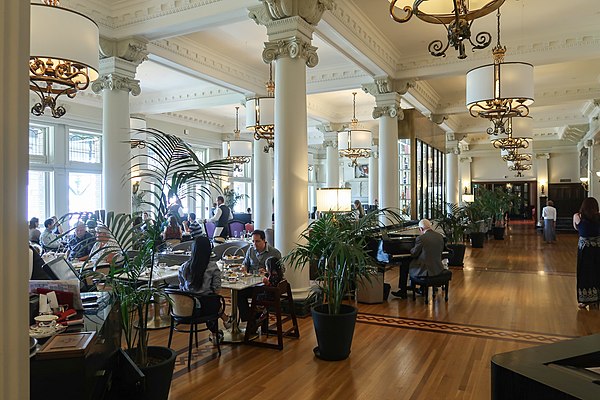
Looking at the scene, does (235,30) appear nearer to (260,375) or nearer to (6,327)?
(260,375)

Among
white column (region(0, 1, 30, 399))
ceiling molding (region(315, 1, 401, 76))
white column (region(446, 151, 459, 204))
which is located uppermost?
ceiling molding (region(315, 1, 401, 76))

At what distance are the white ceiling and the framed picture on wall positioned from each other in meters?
12.7

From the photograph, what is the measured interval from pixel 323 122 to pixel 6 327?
50.2 feet

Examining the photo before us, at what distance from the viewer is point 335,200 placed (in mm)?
6637

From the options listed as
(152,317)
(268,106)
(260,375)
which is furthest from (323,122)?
(260,375)

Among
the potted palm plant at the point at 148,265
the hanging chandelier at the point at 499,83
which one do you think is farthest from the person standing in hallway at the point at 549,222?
the potted palm plant at the point at 148,265

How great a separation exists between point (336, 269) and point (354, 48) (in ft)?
15.4

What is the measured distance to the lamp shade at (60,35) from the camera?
12.8ft

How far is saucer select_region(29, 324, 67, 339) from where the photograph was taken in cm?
254

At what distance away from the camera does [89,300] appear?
11.8 feet

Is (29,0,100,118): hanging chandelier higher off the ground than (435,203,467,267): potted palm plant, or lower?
higher

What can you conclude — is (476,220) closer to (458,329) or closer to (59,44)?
(458,329)

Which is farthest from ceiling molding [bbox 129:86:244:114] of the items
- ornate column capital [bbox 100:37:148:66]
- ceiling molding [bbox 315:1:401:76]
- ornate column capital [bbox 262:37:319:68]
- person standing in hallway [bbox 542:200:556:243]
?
person standing in hallway [bbox 542:200:556:243]

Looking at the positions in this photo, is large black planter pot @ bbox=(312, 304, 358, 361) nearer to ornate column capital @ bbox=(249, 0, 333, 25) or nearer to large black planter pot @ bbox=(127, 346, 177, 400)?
large black planter pot @ bbox=(127, 346, 177, 400)
